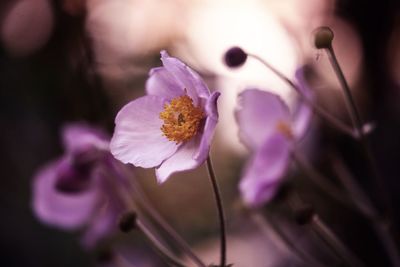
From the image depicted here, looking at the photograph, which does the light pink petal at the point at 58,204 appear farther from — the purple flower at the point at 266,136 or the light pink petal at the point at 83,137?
the purple flower at the point at 266,136

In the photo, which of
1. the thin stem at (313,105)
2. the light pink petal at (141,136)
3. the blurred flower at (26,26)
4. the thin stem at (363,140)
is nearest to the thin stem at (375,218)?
the thin stem at (363,140)

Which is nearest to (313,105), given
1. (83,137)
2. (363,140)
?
(363,140)

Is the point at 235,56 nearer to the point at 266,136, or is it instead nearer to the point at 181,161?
the point at 181,161

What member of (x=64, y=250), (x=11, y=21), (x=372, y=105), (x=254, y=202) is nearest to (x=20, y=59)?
(x=11, y=21)

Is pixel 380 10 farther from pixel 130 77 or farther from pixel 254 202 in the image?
pixel 254 202

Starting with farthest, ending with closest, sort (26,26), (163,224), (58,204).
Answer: (26,26) → (58,204) → (163,224)

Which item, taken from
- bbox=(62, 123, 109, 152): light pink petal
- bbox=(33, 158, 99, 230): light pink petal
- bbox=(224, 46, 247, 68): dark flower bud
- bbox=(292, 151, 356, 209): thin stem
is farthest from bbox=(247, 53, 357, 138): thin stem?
bbox=(33, 158, 99, 230): light pink petal

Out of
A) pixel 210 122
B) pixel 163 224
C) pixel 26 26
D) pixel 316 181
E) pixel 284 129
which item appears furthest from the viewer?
pixel 26 26

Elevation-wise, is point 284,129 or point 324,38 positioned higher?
point 324,38
